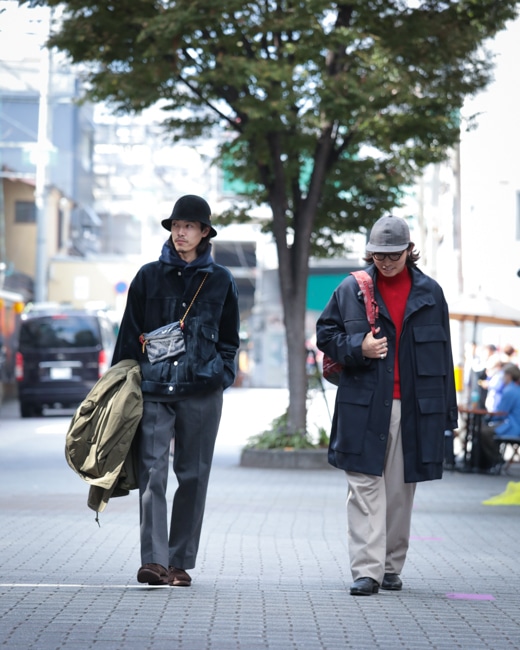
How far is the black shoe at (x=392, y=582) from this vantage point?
7.25m

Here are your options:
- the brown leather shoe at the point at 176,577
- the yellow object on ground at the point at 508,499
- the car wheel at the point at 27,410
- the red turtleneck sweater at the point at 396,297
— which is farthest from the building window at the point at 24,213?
the brown leather shoe at the point at 176,577

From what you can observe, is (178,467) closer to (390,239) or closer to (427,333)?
(427,333)

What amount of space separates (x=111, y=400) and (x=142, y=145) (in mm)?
64663

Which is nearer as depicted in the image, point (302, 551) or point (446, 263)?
point (302, 551)

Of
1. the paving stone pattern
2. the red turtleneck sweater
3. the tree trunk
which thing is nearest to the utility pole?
the tree trunk

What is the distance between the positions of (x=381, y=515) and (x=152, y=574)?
3.74 feet

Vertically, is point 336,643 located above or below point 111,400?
below

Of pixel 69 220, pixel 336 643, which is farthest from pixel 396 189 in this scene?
pixel 69 220

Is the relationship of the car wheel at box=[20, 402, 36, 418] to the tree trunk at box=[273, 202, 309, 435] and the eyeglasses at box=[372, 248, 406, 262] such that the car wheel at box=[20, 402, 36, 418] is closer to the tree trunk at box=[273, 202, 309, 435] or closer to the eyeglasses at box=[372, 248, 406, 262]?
the tree trunk at box=[273, 202, 309, 435]

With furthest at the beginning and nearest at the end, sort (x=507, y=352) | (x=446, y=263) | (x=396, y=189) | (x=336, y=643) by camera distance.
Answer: (x=446, y=263) < (x=507, y=352) < (x=396, y=189) < (x=336, y=643)

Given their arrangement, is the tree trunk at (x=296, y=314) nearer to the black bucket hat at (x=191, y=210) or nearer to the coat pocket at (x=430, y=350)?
the coat pocket at (x=430, y=350)

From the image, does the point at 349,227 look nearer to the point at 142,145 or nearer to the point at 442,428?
the point at 442,428

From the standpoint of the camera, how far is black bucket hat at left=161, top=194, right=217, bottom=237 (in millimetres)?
6949

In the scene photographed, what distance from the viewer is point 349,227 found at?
64.3 feet
